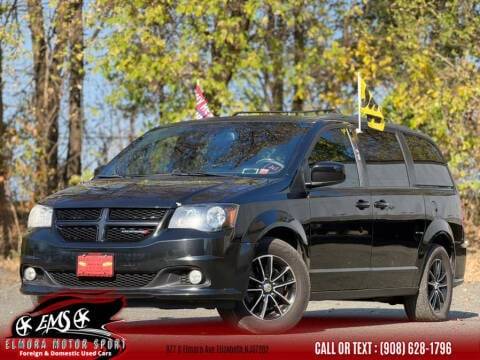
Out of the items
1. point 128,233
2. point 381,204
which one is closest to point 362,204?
point 381,204

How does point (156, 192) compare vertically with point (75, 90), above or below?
below

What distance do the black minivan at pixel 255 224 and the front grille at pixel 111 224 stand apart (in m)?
0.01

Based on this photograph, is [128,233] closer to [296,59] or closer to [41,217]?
[41,217]

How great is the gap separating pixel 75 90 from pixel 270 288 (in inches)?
736

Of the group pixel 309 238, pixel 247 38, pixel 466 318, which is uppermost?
pixel 247 38

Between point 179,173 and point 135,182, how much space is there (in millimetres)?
444

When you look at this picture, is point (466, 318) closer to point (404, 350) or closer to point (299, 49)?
point (404, 350)

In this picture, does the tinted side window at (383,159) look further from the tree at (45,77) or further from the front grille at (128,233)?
the tree at (45,77)

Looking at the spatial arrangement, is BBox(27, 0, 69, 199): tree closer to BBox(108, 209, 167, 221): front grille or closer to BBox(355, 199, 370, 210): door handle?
BBox(355, 199, 370, 210): door handle

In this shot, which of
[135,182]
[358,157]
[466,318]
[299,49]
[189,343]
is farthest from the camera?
[299,49]

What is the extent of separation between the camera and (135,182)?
1027 centimetres

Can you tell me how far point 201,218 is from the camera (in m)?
9.45

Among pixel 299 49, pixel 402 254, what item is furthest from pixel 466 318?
pixel 299 49

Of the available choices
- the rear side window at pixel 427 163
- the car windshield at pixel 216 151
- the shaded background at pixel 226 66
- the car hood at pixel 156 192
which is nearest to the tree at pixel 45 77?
the shaded background at pixel 226 66
